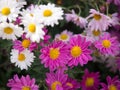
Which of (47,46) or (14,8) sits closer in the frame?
(47,46)

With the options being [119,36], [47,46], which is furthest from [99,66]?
[47,46]

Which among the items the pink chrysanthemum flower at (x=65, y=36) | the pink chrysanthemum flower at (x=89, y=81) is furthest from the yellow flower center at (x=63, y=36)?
the pink chrysanthemum flower at (x=89, y=81)

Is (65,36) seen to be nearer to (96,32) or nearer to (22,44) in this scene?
(96,32)

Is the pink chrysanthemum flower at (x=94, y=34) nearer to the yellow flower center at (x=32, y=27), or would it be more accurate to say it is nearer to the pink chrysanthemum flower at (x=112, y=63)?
the pink chrysanthemum flower at (x=112, y=63)

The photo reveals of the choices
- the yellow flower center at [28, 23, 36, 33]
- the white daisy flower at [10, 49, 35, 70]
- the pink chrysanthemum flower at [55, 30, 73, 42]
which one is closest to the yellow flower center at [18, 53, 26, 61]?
the white daisy flower at [10, 49, 35, 70]

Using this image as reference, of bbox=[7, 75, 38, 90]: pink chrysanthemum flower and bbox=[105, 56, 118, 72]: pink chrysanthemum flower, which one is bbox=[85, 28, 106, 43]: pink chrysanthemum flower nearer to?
bbox=[105, 56, 118, 72]: pink chrysanthemum flower

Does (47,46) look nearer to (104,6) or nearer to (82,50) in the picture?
(82,50)
